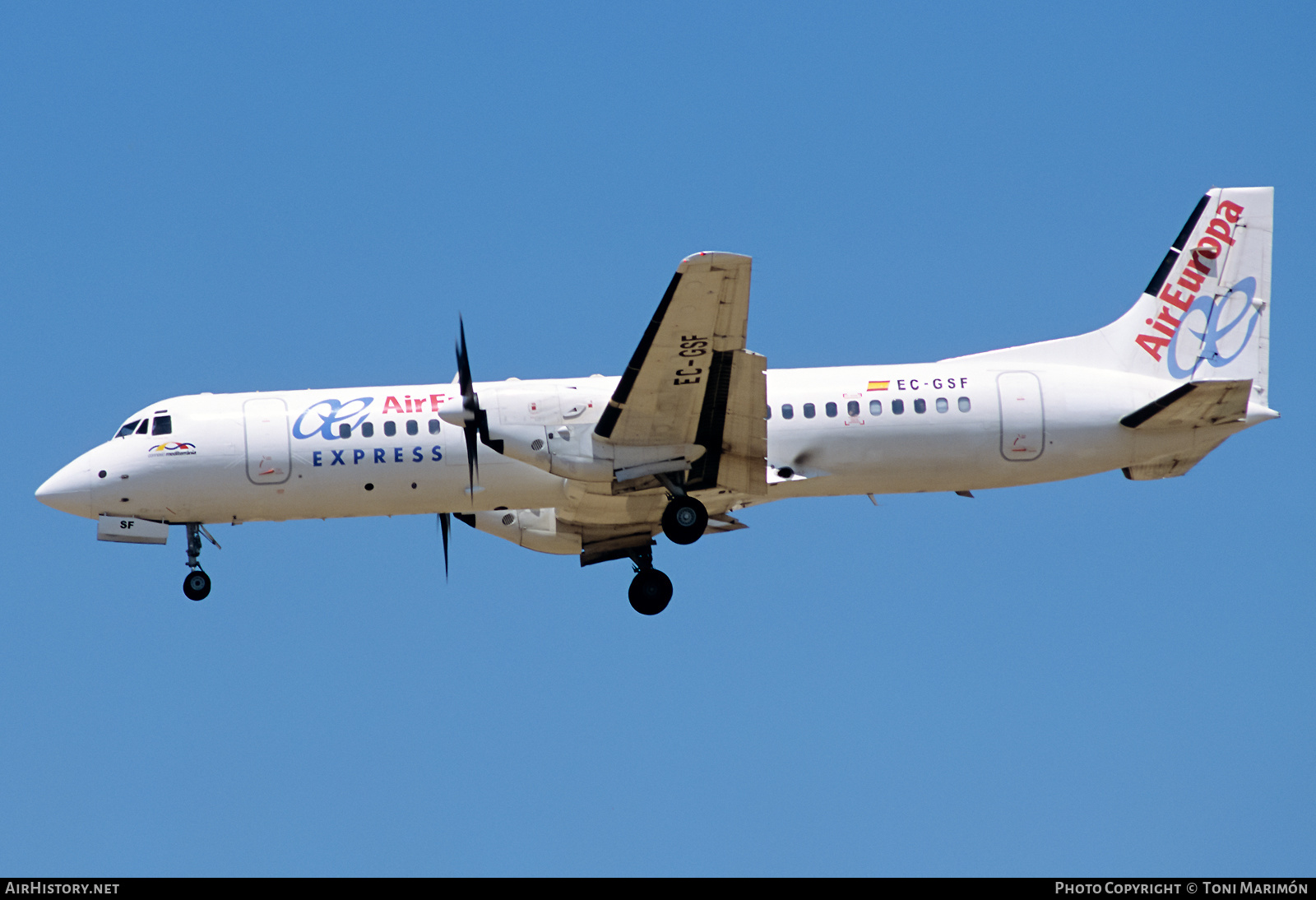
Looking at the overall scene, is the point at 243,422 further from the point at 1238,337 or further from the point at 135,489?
the point at 1238,337

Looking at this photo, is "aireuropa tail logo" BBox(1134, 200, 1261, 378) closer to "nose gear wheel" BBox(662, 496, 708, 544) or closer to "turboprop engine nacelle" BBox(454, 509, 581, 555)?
"nose gear wheel" BBox(662, 496, 708, 544)

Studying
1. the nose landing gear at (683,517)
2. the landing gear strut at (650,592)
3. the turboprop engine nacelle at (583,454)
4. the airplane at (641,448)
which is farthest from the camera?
the landing gear strut at (650,592)

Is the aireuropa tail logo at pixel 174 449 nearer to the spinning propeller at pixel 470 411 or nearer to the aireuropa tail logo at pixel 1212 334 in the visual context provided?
the spinning propeller at pixel 470 411

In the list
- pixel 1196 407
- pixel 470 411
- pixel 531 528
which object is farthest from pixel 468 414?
pixel 1196 407

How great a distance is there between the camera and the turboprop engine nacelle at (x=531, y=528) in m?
29.1

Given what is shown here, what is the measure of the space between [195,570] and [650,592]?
27.9 ft

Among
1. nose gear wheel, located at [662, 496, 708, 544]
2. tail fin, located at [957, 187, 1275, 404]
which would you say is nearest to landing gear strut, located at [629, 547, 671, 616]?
nose gear wheel, located at [662, 496, 708, 544]

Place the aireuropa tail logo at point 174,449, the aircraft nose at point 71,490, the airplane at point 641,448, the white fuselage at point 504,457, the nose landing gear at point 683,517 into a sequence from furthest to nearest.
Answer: the aircraft nose at point 71,490 → the aireuropa tail logo at point 174,449 → the white fuselage at point 504,457 → the nose landing gear at point 683,517 → the airplane at point 641,448

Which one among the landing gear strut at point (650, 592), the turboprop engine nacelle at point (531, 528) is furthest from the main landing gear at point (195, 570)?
the landing gear strut at point (650, 592)

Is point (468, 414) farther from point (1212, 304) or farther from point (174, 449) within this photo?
point (1212, 304)

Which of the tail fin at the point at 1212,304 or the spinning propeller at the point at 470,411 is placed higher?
the tail fin at the point at 1212,304

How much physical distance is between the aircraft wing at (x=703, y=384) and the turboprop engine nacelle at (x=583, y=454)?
0.63 feet

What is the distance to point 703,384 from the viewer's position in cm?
2347

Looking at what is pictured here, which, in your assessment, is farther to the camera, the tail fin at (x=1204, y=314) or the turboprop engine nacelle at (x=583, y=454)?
the tail fin at (x=1204, y=314)
